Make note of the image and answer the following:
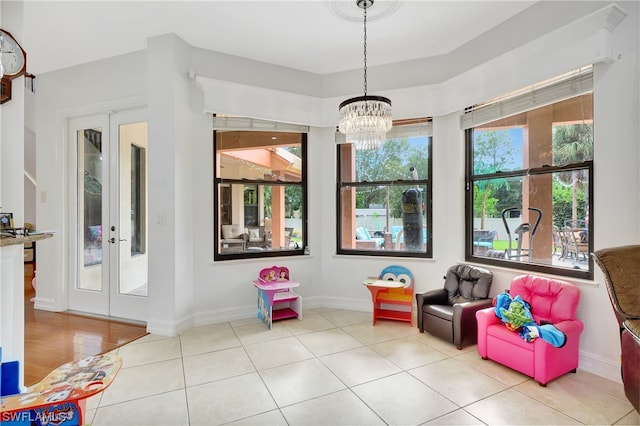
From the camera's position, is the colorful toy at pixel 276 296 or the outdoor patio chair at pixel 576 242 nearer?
the outdoor patio chair at pixel 576 242

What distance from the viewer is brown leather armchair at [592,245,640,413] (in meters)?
1.85

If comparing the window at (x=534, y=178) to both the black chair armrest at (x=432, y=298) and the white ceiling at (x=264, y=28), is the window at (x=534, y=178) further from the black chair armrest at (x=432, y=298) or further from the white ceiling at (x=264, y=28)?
the white ceiling at (x=264, y=28)

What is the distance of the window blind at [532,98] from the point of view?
2502 millimetres

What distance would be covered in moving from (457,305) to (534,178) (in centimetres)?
140

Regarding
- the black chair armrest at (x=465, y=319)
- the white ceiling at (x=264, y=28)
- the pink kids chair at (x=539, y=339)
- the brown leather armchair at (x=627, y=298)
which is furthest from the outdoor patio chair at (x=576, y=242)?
the white ceiling at (x=264, y=28)

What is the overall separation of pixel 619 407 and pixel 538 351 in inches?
19.7

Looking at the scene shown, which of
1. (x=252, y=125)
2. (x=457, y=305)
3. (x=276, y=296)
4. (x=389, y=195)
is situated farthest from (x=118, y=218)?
(x=457, y=305)

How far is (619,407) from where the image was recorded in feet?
6.59

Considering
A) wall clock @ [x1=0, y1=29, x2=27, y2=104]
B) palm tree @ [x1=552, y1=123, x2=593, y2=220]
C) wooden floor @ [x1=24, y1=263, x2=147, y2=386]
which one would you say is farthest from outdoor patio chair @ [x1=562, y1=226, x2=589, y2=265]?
wall clock @ [x1=0, y1=29, x2=27, y2=104]

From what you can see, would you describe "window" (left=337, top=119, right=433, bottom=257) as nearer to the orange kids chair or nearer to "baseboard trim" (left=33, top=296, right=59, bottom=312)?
the orange kids chair

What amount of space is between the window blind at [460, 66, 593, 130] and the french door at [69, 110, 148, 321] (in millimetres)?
3638

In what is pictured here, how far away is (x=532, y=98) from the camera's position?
2807 millimetres

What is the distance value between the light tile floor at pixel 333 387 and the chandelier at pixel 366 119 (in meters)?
1.82

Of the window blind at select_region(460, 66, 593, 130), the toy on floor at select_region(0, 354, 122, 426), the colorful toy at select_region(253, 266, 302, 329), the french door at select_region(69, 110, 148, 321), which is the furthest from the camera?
the french door at select_region(69, 110, 148, 321)
